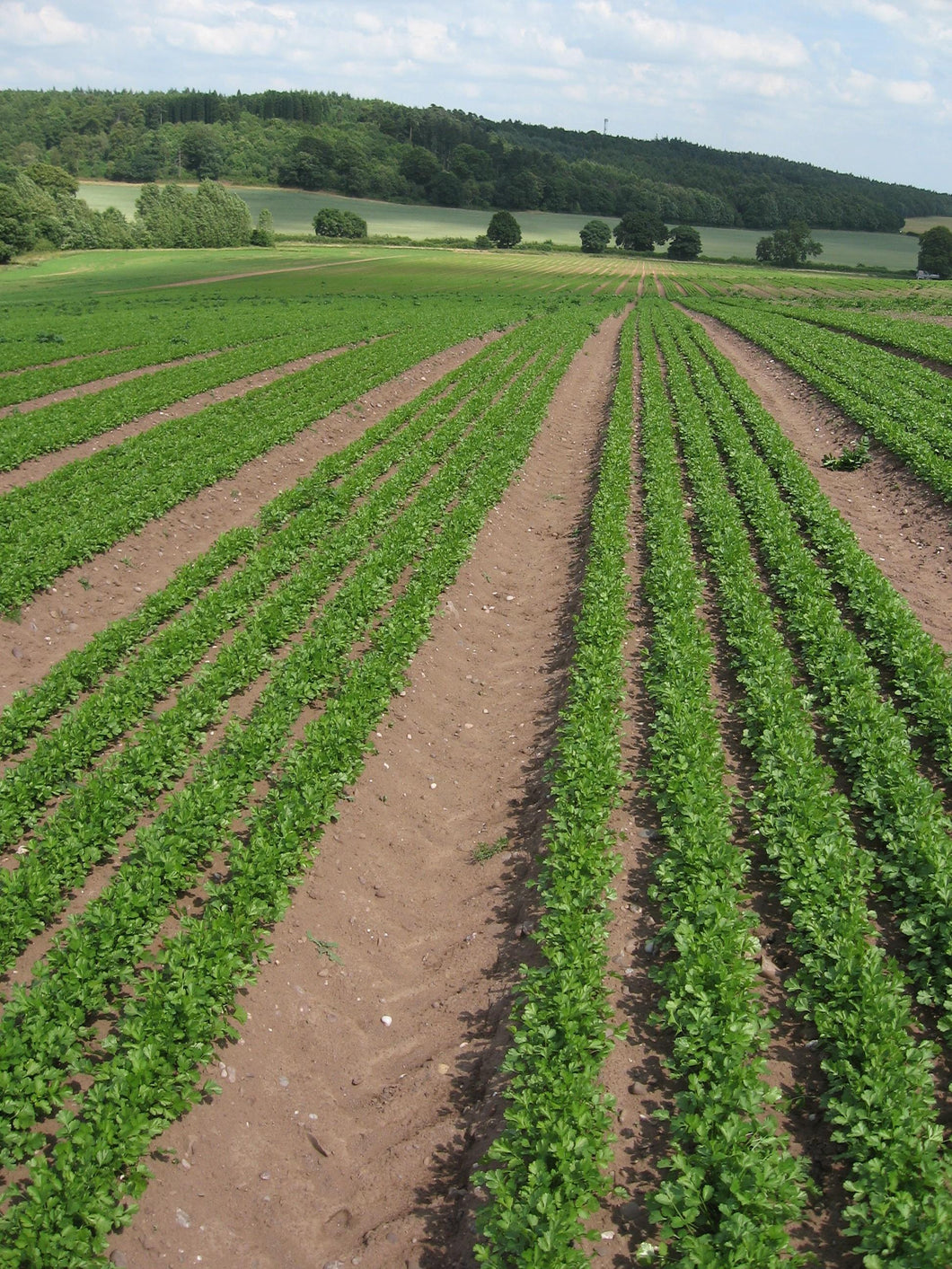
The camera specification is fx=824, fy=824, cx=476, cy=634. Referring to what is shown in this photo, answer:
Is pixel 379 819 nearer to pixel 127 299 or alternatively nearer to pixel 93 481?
pixel 93 481

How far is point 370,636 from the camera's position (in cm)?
1188

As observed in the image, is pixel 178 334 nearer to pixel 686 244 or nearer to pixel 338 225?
pixel 338 225

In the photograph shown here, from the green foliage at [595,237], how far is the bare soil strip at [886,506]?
112733 mm

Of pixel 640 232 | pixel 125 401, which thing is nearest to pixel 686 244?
pixel 640 232

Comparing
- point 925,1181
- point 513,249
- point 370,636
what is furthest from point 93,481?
point 513,249

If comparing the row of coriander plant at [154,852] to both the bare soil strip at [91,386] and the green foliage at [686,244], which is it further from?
the green foliage at [686,244]

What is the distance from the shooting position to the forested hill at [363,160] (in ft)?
493

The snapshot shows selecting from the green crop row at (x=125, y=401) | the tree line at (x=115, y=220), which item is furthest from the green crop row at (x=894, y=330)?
the tree line at (x=115, y=220)

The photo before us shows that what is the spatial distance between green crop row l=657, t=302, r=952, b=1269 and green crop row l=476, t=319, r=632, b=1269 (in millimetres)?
1462

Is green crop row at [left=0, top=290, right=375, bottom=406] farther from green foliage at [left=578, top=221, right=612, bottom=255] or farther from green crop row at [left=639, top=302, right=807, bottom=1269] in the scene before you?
green foliage at [left=578, top=221, right=612, bottom=255]

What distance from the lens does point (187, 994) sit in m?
5.95

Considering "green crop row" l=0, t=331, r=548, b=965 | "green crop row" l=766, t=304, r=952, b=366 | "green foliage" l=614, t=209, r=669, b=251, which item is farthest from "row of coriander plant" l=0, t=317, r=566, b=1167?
"green foliage" l=614, t=209, r=669, b=251

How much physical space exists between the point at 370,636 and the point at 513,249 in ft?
417

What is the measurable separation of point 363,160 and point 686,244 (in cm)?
6518
